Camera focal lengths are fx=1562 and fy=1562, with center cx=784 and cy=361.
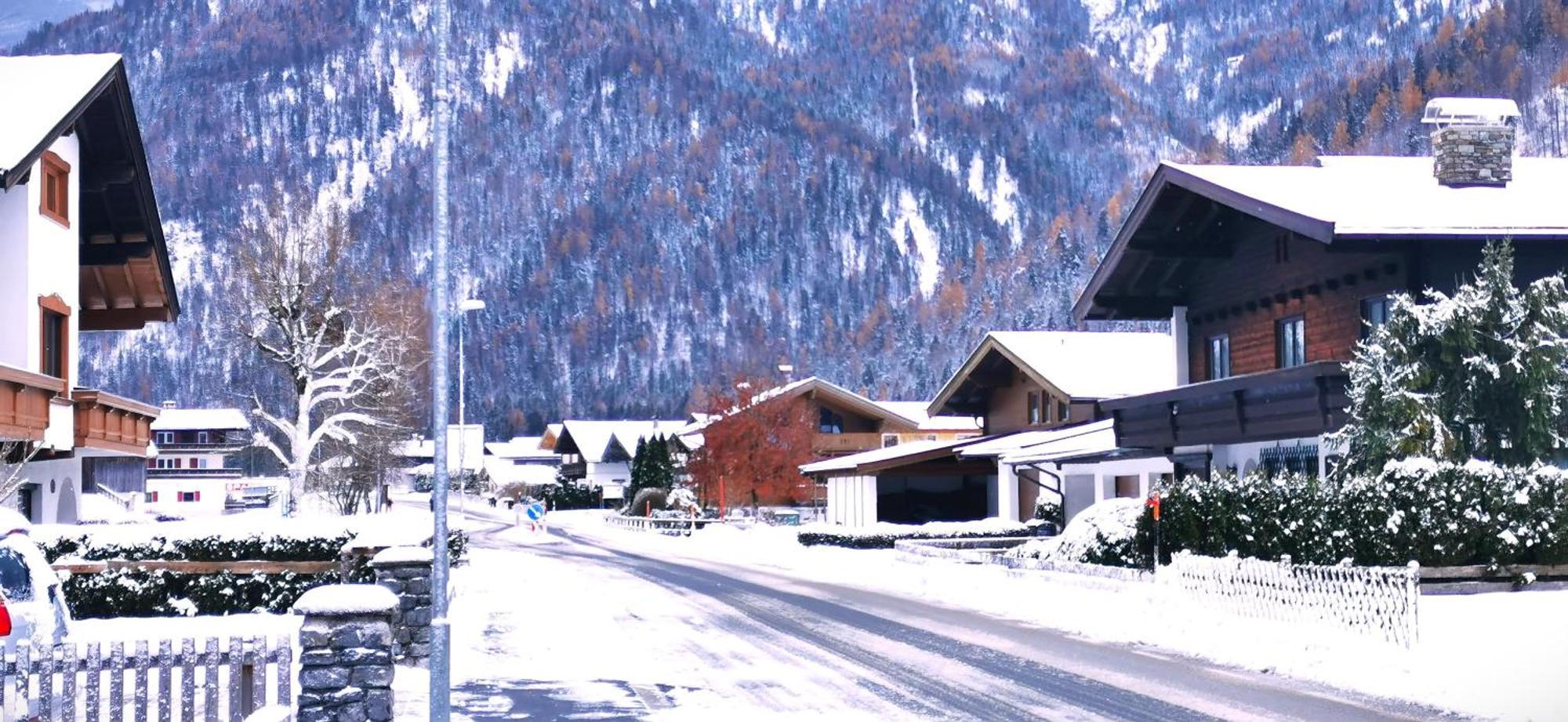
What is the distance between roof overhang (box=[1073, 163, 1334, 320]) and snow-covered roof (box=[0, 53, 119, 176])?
70.2 ft

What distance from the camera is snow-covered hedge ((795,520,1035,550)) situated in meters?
47.9

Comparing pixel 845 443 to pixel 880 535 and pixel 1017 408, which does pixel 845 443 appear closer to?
pixel 1017 408

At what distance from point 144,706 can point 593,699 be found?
Answer: 4.55 meters

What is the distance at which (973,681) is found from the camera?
16.2 m

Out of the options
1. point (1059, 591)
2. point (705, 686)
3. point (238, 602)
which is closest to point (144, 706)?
point (705, 686)

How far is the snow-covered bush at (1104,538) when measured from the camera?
29.1 meters

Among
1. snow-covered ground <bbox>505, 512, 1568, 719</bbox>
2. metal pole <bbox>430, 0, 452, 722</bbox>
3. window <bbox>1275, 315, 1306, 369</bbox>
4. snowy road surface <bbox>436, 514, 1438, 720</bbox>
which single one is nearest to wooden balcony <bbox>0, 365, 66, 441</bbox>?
snowy road surface <bbox>436, 514, 1438, 720</bbox>

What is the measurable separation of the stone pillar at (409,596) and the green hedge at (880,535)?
30.1 m

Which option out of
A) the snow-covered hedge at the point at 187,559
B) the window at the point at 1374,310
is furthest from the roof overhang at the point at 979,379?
the snow-covered hedge at the point at 187,559

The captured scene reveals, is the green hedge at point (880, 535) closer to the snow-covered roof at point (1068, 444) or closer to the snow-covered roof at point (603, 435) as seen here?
the snow-covered roof at point (1068, 444)

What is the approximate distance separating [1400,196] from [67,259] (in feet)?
86.5

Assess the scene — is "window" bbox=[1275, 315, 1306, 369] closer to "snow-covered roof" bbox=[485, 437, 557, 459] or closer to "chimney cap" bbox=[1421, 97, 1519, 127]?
"chimney cap" bbox=[1421, 97, 1519, 127]

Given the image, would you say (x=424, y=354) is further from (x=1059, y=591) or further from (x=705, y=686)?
(x=705, y=686)

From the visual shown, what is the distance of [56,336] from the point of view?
98.2ft
